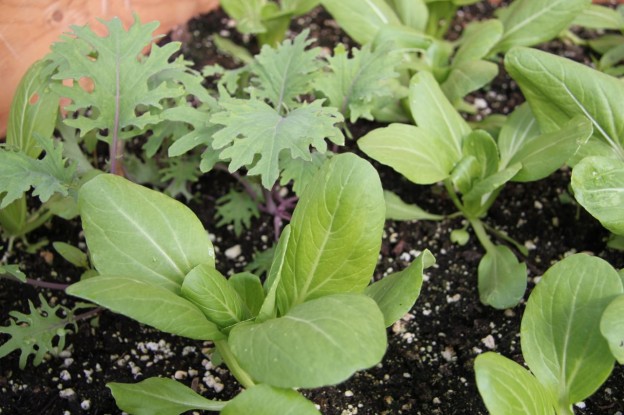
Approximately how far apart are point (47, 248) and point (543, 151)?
1144 millimetres

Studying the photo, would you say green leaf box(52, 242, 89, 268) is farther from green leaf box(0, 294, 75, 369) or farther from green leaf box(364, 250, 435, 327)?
green leaf box(364, 250, 435, 327)

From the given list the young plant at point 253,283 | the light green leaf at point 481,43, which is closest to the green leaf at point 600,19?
the light green leaf at point 481,43

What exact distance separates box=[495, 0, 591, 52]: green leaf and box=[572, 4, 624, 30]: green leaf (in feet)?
0.75

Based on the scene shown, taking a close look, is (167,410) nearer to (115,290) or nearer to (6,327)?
(115,290)

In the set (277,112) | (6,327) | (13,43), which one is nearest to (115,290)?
(6,327)

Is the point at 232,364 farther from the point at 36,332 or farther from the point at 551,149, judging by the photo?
the point at 551,149

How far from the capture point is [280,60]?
5.66ft

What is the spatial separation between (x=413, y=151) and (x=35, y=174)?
777 mm

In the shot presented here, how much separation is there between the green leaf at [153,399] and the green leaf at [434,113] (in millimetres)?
795

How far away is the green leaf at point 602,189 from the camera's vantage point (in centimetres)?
146

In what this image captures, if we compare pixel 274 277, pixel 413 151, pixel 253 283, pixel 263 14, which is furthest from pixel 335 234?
pixel 263 14

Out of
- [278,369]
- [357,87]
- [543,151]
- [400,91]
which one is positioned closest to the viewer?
[278,369]

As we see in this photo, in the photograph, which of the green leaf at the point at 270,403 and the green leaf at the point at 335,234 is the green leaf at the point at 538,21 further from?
the green leaf at the point at 270,403

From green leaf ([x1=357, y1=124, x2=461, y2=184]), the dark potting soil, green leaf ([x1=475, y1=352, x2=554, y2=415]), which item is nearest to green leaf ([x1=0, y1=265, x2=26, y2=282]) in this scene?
the dark potting soil
